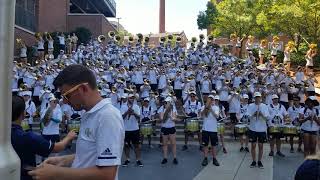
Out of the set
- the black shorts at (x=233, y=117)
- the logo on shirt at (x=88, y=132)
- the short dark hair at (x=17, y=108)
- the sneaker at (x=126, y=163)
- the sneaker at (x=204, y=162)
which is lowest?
the sneaker at (x=126, y=163)

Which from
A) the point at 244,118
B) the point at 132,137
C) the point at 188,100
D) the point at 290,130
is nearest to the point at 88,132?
the point at 132,137

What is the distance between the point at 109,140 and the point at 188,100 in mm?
13868

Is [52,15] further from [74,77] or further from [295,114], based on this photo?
[74,77]

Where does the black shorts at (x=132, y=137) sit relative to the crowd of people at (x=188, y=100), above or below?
below

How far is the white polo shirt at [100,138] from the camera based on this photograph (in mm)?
2941

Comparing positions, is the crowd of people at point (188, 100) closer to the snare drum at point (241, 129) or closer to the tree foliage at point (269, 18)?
the snare drum at point (241, 129)

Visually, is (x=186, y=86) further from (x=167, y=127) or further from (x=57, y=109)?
(x=57, y=109)

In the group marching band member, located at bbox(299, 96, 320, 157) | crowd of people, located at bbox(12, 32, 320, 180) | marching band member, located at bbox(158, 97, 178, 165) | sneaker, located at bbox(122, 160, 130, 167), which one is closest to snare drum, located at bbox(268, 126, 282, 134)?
crowd of people, located at bbox(12, 32, 320, 180)

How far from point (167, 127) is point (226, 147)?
2.96 metres

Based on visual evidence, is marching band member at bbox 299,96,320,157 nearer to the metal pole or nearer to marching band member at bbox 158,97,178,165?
marching band member at bbox 158,97,178,165

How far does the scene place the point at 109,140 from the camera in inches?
117

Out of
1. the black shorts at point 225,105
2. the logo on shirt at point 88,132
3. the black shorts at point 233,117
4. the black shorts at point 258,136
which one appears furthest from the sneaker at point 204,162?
the logo on shirt at point 88,132

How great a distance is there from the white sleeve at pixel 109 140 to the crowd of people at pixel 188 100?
0.10 meters

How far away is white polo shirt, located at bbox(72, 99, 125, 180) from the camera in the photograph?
2941 mm
